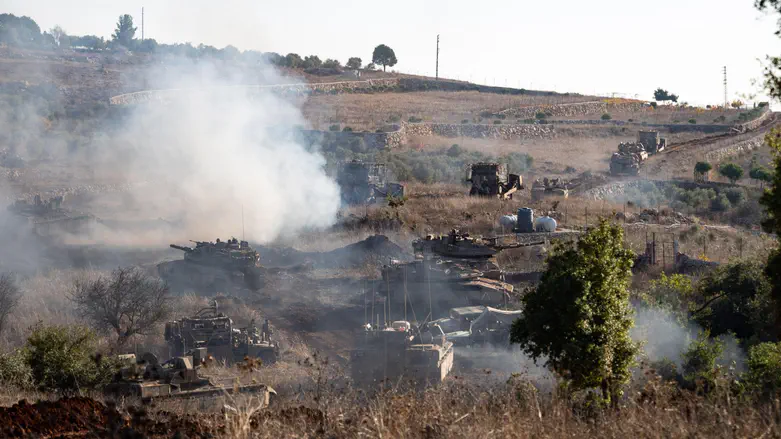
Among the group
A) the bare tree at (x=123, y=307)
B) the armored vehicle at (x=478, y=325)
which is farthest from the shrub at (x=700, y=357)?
the bare tree at (x=123, y=307)

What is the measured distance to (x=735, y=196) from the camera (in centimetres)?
4281

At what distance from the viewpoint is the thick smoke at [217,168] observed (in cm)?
3756

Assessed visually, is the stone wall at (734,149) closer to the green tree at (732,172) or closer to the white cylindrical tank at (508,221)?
the green tree at (732,172)

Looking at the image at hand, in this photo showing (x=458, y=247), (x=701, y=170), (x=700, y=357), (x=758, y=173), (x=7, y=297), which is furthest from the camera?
(x=701, y=170)

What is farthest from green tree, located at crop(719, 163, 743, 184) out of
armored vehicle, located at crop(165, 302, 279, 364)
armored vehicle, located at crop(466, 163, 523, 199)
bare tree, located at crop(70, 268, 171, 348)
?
armored vehicle, located at crop(165, 302, 279, 364)

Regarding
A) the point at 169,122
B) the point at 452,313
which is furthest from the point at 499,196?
the point at 452,313

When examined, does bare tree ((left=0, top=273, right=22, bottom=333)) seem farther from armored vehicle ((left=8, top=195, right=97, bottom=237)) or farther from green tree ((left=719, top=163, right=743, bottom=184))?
green tree ((left=719, top=163, right=743, bottom=184))

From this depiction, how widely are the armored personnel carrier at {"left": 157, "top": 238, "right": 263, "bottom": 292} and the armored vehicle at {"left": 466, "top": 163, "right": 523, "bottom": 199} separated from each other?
1552cm

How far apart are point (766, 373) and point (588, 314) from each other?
3047 mm

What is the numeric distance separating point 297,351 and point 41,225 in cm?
1458

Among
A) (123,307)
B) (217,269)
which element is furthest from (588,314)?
(217,269)

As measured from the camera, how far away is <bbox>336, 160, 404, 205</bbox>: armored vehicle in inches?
1614

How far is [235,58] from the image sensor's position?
163ft

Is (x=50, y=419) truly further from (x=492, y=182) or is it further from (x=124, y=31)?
(x=124, y=31)
